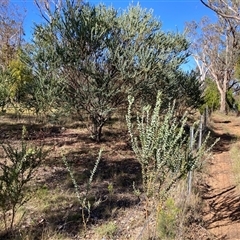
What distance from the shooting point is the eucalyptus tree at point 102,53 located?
326 inches

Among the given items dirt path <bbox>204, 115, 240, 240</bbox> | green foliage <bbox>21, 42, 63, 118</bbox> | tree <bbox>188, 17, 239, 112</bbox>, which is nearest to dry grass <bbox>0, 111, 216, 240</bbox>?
dirt path <bbox>204, 115, 240, 240</bbox>

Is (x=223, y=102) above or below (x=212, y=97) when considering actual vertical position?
below

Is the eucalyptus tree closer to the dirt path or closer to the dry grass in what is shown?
the dry grass

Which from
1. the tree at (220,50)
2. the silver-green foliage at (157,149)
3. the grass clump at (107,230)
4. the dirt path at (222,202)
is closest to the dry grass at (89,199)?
the grass clump at (107,230)

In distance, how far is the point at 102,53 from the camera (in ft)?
28.5

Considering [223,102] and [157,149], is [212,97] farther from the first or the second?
[157,149]

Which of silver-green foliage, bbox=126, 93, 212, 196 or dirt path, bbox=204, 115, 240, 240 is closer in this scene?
silver-green foliage, bbox=126, 93, 212, 196

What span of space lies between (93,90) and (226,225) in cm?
510

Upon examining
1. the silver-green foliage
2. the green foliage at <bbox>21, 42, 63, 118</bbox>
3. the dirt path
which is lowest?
the dirt path

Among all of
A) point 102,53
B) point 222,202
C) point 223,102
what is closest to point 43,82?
point 102,53

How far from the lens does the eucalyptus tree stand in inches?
326

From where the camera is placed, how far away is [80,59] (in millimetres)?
8453

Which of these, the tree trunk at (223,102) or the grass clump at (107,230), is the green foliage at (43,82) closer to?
the grass clump at (107,230)

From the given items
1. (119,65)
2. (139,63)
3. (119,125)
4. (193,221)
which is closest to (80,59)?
(119,65)
